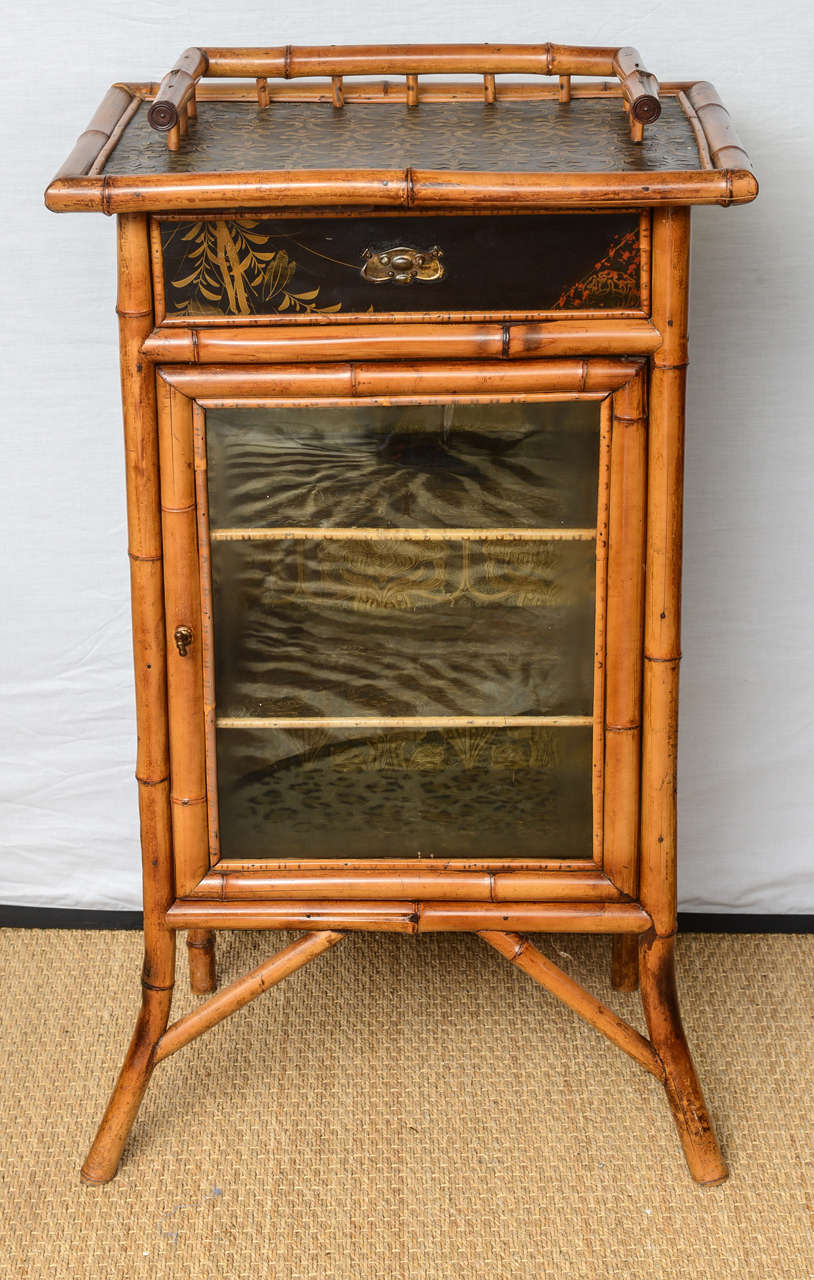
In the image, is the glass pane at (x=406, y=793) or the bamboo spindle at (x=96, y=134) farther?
the glass pane at (x=406, y=793)

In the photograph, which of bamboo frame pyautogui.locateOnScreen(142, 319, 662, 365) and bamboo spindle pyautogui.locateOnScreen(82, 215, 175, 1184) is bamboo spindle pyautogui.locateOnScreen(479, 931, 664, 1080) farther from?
bamboo frame pyautogui.locateOnScreen(142, 319, 662, 365)

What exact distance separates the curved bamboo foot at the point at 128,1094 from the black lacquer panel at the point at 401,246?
68cm

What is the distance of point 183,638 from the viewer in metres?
1.14

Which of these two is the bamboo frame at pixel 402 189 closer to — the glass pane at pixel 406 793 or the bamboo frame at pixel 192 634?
the bamboo frame at pixel 192 634

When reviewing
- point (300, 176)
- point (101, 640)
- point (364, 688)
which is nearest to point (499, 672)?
point (364, 688)

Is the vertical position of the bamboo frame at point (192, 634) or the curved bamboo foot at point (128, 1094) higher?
the bamboo frame at point (192, 634)

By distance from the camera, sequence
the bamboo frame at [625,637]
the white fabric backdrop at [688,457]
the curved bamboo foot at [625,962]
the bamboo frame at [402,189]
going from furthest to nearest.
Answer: the curved bamboo foot at [625,962] < the white fabric backdrop at [688,457] < the bamboo frame at [625,637] < the bamboo frame at [402,189]

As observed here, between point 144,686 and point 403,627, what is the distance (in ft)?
0.80

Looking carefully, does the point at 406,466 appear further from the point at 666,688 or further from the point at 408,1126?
the point at 408,1126

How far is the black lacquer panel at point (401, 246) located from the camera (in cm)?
103

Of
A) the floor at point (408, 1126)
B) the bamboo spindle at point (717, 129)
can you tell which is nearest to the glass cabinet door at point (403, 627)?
the bamboo spindle at point (717, 129)

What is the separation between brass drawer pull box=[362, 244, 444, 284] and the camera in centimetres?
104

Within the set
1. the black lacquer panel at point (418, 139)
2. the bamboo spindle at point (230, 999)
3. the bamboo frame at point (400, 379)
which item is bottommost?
the bamboo spindle at point (230, 999)

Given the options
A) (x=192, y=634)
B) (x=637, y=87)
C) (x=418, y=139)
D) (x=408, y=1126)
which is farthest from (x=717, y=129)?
(x=408, y=1126)
